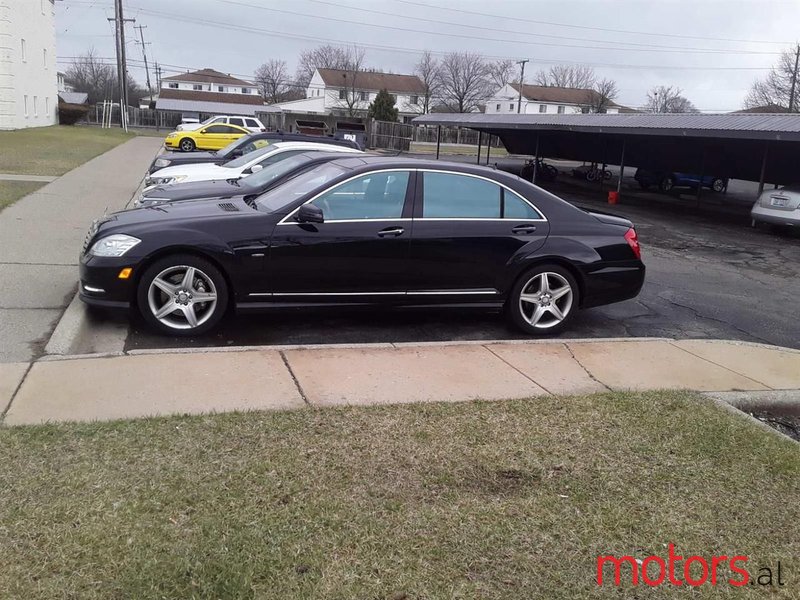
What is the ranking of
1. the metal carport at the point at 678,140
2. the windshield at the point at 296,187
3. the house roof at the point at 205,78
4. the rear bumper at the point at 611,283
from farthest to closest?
1. the house roof at the point at 205,78
2. the metal carport at the point at 678,140
3. the rear bumper at the point at 611,283
4. the windshield at the point at 296,187

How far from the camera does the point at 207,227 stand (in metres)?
6.11

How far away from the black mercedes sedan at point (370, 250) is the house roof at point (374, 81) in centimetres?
9058

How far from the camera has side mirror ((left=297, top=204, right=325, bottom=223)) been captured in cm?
617

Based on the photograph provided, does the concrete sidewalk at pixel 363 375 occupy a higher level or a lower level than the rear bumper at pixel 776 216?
lower

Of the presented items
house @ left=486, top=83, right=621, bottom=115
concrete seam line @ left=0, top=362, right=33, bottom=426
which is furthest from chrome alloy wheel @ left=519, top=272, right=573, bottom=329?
house @ left=486, top=83, right=621, bottom=115

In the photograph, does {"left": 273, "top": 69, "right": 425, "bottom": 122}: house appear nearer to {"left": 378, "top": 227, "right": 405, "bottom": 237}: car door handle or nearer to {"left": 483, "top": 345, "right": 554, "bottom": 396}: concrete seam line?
{"left": 378, "top": 227, "right": 405, "bottom": 237}: car door handle

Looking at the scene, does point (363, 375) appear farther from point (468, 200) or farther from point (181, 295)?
point (468, 200)

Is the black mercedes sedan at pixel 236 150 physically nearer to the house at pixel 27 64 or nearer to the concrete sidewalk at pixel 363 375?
the concrete sidewalk at pixel 363 375

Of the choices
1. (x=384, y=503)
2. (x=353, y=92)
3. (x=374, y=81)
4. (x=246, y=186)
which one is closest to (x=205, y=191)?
(x=246, y=186)

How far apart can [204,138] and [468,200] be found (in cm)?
2981

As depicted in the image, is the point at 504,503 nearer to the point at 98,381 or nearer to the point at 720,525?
the point at 720,525

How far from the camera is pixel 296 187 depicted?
7.01m

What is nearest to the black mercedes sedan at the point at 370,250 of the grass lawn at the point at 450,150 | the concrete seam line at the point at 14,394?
the concrete seam line at the point at 14,394

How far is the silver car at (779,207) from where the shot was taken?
16203mm
